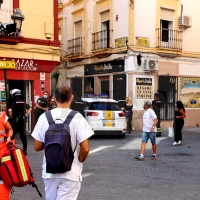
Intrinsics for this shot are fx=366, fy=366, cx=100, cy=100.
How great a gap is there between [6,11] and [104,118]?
5.80 meters

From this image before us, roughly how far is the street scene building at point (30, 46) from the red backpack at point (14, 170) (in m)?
10.5

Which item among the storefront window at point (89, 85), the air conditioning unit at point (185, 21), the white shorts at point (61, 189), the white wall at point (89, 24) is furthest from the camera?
the storefront window at point (89, 85)

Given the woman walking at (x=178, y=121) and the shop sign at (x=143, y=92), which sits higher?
the shop sign at (x=143, y=92)

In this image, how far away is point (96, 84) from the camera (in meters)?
21.1

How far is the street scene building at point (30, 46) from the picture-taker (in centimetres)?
1456

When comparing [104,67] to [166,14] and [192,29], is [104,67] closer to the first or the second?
[166,14]

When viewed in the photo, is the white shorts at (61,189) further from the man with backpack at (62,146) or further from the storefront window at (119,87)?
the storefront window at (119,87)

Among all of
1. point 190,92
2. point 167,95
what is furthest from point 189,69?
point 167,95

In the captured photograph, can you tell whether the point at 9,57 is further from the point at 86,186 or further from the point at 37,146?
the point at 37,146

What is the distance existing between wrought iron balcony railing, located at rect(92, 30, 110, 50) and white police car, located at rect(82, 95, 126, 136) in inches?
244

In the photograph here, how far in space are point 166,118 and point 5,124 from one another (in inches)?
611

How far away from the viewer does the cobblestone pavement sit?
615cm

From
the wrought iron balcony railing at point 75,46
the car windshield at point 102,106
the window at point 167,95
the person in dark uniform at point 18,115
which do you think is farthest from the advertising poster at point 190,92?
the person in dark uniform at point 18,115

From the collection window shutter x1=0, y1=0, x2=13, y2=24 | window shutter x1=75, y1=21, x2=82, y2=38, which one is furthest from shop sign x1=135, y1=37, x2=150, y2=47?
window shutter x1=0, y1=0, x2=13, y2=24
